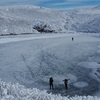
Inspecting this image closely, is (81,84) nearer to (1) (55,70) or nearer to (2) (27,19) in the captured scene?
(1) (55,70)

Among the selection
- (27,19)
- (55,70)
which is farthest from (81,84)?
(27,19)

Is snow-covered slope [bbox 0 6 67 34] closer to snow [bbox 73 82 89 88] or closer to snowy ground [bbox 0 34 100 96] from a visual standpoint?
snowy ground [bbox 0 34 100 96]

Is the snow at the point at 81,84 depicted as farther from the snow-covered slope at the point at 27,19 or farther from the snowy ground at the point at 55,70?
the snow-covered slope at the point at 27,19

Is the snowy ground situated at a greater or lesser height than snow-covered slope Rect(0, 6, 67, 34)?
lesser

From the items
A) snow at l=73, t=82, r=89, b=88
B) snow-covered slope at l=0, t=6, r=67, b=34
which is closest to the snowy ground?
snow at l=73, t=82, r=89, b=88

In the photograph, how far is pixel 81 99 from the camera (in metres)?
10.1

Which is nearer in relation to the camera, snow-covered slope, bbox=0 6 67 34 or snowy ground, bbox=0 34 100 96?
snowy ground, bbox=0 34 100 96

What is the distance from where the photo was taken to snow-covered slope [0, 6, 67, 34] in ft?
210

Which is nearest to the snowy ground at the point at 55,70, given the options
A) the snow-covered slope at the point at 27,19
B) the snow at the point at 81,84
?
the snow at the point at 81,84

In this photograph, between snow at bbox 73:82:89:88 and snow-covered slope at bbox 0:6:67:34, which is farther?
snow-covered slope at bbox 0:6:67:34

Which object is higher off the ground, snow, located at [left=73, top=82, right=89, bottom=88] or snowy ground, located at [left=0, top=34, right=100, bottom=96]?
snowy ground, located at [left=0, top=34, right=100, bottom=96]

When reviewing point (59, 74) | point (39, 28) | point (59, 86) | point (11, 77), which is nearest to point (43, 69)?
point (59, 74)

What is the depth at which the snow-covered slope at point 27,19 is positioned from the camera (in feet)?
210

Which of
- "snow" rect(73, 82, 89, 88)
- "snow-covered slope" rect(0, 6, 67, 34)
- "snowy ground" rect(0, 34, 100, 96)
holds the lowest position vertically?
"snow" rect(73, 82, 89, 88)
